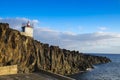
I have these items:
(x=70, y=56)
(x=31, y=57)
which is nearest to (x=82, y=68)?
(x=70, y=56)

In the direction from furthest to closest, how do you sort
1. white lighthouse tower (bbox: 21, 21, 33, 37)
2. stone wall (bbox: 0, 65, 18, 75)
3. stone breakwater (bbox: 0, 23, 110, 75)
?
white lighthouse tower (bbox: 21, 21, 33, 37) → stone breakwater (bbox: 0, 23, 110, 75) → stone wall (bbox: 0, 65, 18, 75)

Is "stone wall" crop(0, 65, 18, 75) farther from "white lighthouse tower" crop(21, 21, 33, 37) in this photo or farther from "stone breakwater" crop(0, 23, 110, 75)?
"white lighthouse tower" crop(21, 21, 33, 37)

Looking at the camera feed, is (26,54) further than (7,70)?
Yes

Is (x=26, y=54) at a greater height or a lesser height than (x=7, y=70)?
greater

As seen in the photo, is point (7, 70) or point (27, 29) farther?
point (27, 29)

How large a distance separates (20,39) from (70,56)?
4647 cm

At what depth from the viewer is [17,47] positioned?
57906 mm

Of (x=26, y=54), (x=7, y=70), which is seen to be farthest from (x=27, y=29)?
(x=7, y=70)

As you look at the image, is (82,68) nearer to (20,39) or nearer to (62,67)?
(62,67)

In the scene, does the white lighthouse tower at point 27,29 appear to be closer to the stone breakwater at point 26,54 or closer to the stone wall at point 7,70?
the stone breakwater at point 26,54

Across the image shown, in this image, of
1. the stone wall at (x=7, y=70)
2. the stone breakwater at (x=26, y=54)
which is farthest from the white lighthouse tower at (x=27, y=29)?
the stone wall at (x=7, y=70)

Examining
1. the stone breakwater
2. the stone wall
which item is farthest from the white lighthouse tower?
the stone wall

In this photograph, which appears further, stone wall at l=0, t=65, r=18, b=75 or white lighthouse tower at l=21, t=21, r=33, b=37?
white lighthouse tower at l=21, t=21, r=33, b=37

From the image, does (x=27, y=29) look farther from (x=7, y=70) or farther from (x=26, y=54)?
(x=7, y=70)
